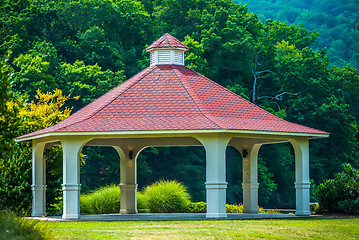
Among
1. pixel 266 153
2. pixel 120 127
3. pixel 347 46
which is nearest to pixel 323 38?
pixel 347 46

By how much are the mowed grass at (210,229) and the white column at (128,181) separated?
27.9 feet

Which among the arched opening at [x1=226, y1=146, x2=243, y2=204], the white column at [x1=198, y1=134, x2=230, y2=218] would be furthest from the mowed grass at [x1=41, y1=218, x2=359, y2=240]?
the arched opening at [x1=226, y1=146, x2=243, y2=204]

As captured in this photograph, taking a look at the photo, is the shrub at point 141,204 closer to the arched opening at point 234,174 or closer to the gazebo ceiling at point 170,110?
the gazebo ceiling at point 170,110

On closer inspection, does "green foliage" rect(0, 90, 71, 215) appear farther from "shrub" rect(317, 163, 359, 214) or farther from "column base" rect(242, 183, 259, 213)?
"shrub" rect(317, 163, 359, 214)

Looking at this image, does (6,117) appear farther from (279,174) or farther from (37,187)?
(279,174)

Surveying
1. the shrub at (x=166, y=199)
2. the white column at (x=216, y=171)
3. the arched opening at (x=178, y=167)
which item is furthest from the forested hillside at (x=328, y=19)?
the white column at (x=216, y=171)

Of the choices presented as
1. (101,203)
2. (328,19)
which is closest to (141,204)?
(101,203)

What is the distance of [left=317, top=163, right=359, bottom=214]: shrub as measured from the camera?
3011 centimetres

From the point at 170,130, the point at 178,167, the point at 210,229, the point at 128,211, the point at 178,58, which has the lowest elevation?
the point at 128,211

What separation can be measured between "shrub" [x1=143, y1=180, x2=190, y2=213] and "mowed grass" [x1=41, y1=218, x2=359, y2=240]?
889cm

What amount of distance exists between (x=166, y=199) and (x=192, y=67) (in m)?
17.1

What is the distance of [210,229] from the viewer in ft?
73.3

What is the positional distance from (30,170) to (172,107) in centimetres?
772

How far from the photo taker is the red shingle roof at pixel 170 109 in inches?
1085
